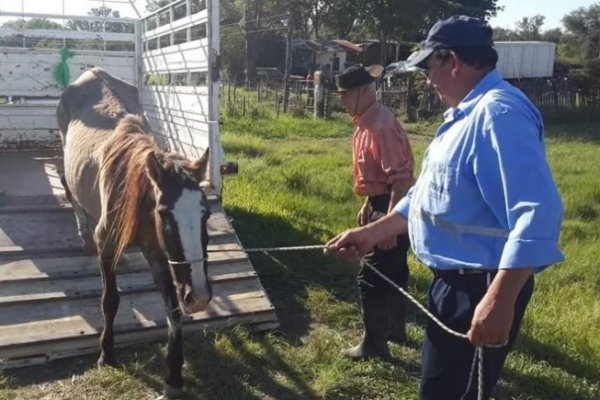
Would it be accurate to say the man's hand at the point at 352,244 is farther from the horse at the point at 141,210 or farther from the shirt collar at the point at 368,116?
the shirt collar at the point at 368,116

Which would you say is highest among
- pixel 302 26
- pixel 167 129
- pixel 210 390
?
pixel 302 26

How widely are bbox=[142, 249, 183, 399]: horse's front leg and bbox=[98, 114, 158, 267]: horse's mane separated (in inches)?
9.2

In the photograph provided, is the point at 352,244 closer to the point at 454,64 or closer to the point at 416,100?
the point at 454,64

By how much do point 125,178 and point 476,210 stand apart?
228 centimetres

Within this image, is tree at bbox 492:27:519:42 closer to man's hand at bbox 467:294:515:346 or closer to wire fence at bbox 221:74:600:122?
wire fence at bbox 221:74:600:122

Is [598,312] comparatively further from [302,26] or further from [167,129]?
[302,26]

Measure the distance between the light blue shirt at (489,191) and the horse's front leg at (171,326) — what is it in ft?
5.85

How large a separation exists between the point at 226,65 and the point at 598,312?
34191 mm

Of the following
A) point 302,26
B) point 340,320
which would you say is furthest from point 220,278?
point 302,26

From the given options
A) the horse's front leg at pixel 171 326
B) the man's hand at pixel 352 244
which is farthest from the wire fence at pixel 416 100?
the man's hand at pixel 352 244

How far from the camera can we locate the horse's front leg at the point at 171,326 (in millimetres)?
3693

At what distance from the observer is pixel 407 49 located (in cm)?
3369

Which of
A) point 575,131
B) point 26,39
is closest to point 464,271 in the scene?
point 26,39

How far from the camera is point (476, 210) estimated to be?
84.9 inches
